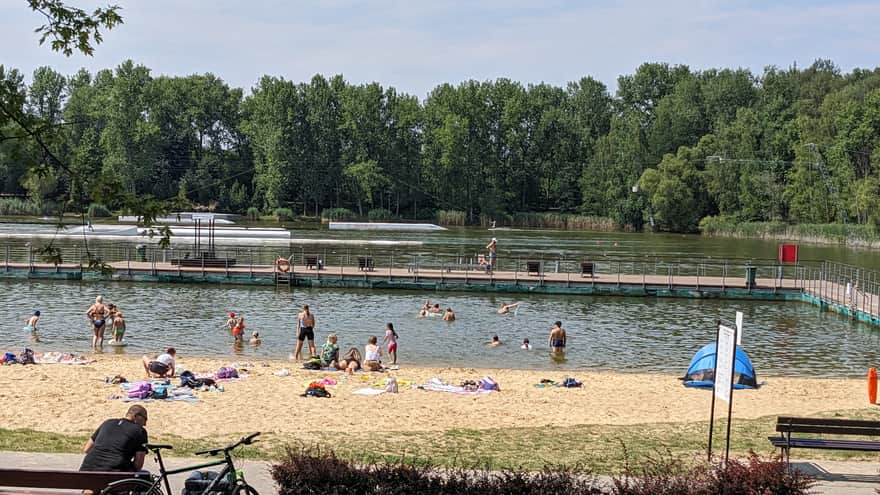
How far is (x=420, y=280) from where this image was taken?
5059 cm

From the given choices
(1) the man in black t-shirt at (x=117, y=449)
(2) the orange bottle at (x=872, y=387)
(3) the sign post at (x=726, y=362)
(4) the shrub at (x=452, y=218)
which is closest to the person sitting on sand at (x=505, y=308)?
(2) the orange bottle at (x=872, y=387)

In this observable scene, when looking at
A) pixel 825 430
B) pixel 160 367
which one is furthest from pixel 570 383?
pixel 825 430

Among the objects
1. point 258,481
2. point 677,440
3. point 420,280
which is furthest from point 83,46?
point 420,280

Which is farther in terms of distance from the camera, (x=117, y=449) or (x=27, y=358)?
(x=27, y=358)

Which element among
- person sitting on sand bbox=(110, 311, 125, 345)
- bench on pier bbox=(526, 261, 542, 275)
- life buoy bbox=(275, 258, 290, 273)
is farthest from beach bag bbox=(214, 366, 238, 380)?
bench on pier bbox=(526, 261, 542, 275)

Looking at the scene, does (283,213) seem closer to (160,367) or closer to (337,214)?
(337,214)

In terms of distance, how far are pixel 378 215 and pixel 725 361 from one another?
134 m

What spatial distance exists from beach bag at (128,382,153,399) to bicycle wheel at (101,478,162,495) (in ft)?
37.3

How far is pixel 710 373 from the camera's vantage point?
2392cm

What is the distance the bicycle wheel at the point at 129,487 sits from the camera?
8695mm

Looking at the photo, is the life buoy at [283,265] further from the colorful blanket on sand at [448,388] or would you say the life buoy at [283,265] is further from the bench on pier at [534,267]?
the colorful blanket on sand at [448,388]

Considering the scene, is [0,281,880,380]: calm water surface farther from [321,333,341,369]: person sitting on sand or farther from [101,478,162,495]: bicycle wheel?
[101,478,162,495]: bicycle wheel

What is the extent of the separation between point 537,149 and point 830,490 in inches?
5560

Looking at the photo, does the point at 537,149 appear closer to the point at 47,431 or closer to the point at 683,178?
the point at 683,178
